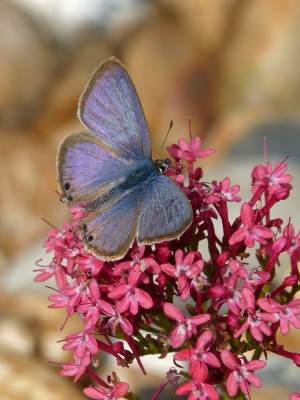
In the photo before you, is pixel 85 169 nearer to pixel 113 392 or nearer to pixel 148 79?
pixel 113 392

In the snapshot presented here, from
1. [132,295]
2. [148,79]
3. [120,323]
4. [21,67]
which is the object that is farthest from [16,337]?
[148,79]

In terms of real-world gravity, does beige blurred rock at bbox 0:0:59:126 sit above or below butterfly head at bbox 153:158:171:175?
above

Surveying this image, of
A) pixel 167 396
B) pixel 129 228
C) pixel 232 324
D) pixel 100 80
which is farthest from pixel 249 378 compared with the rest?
pixel 167 396

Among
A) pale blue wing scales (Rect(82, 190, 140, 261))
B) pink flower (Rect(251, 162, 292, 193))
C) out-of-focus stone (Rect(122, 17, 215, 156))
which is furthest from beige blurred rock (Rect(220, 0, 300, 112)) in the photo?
pale blue wing scales (Rect(82, 190, 140, 261))

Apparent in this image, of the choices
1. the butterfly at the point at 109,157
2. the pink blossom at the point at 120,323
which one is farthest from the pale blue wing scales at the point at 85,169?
the pink blossom at the point at 120,323

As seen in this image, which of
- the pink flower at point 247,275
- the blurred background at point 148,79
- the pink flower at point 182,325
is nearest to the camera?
the pink flower at point 182,325

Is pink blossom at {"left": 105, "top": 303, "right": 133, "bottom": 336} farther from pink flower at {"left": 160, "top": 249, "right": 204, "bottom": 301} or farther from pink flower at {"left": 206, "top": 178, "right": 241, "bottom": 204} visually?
pink flower at {"left": 206, "top": 178, "right": 241, "bottom": 204}

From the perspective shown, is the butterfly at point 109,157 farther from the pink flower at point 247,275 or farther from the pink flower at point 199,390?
the pink flower at point 199,390
